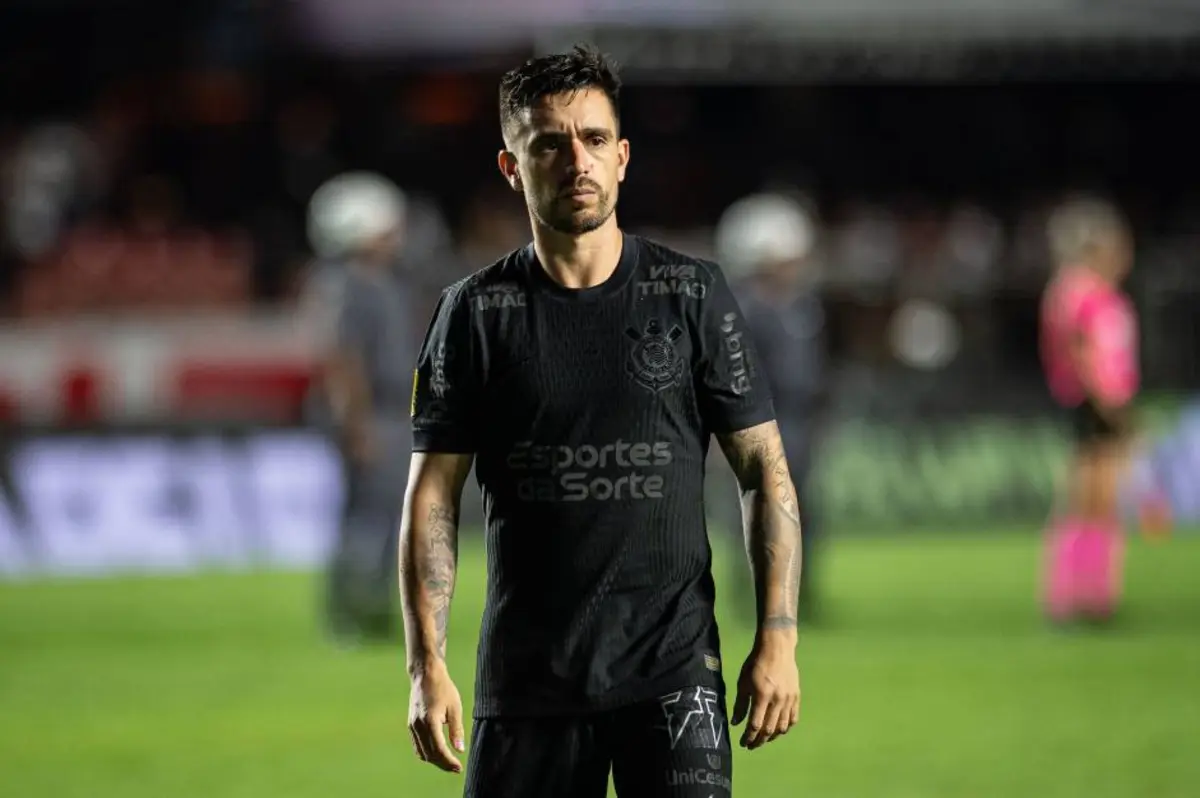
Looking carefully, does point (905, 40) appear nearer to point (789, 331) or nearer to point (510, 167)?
point (789, 331)

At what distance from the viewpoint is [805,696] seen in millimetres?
10570

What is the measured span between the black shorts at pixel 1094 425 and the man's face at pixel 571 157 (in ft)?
28.3

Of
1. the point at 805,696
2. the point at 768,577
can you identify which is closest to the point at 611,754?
the point at 768,577

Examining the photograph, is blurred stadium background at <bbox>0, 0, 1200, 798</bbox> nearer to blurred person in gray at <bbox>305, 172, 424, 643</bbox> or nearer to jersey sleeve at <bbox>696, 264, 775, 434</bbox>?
blurred person in gray at <bbox>305, 172, 424, 643</bbox>

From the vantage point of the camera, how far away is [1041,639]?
12492 mm

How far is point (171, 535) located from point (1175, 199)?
17.4 metres

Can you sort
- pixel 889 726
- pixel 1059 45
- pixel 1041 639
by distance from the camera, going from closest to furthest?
pixel 889 726 < pixel 1041 639 < pixel 1059 45

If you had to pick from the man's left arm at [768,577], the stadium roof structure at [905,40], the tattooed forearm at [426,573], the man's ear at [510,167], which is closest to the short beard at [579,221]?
the man's ear at [510,167]

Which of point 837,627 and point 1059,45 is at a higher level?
point 1059,45

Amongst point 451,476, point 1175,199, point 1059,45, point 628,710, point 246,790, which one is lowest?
point 246,790

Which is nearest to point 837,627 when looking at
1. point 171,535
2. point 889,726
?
point 889,726

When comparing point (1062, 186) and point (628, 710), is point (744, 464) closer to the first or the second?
point (628, 710)

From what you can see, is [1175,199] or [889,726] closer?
[889,726]

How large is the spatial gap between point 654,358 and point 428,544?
65 centimetres
